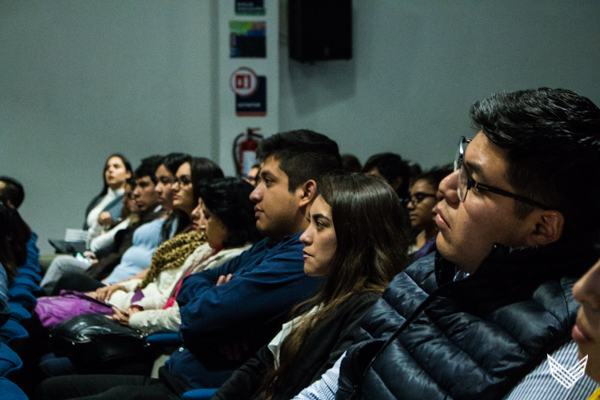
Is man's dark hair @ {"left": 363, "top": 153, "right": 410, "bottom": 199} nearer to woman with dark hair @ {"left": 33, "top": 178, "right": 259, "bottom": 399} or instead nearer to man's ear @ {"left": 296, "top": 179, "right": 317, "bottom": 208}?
woman with dark hair @ {"left": 33, "top": 178, "right": 259, "bottom": 399}

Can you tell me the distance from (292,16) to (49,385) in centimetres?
440

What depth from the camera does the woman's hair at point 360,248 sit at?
1.39m


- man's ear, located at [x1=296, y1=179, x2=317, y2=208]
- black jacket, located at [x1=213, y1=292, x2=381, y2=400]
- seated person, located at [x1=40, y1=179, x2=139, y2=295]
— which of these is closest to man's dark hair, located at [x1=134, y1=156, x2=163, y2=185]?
seated person, located at [x1=40, y1=179, x2=139, y2=295]

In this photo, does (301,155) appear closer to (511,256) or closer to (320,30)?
(511,256)

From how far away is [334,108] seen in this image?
18.9 feet

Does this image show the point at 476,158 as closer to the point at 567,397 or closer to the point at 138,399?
the point at 567,397

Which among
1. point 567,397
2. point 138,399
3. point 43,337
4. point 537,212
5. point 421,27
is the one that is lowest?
point 43,337

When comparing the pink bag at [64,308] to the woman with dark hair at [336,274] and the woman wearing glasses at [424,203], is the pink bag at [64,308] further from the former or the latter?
the woman wearing glasses at [424,203]

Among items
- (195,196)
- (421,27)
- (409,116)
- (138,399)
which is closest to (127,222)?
(195,196)

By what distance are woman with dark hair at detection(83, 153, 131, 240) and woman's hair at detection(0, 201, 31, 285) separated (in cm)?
163

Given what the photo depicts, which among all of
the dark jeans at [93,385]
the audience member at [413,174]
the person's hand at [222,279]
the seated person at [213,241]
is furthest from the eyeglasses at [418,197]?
the dark jeans at [93,385]

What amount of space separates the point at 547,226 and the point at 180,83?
18.0ft

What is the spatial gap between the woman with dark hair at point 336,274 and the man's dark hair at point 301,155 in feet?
1.25

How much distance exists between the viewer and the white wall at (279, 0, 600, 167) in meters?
5.33
